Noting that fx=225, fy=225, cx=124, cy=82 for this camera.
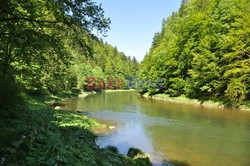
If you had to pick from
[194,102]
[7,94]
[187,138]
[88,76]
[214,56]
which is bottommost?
[187,138]

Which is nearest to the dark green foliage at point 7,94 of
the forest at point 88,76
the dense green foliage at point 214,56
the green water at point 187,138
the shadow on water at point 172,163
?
the forest at point 88,76

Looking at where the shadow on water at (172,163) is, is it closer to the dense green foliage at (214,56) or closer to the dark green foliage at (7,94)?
the dark green foliage at (7,94)

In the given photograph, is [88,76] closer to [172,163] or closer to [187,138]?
[187,138]

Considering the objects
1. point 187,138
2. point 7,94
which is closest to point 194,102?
point 187,138

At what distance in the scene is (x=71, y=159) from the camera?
547 centimetres

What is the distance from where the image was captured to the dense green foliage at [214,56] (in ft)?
99.8

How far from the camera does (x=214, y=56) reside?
113ft

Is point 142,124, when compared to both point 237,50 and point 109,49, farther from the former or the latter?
point 109,49

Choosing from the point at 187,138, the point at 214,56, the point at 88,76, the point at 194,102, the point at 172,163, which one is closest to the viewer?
the point at 172,163

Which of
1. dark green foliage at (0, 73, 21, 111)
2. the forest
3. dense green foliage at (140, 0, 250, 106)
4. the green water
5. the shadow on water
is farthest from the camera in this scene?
dense green foliage at (140, 0, 250, 106)

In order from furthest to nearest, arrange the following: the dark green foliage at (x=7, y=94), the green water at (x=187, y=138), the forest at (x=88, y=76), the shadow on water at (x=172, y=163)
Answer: the green water at (x=187, y=138)
the shadow on water at (x=172, y=163)
the dark green foliage at (x=7, y=94)
the forest at (x=88, y=76)

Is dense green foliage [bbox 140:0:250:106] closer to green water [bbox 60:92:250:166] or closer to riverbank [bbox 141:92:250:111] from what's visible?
riverbank [bbox 141:92:250:111]

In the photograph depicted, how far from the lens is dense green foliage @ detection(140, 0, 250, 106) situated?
30.4 m

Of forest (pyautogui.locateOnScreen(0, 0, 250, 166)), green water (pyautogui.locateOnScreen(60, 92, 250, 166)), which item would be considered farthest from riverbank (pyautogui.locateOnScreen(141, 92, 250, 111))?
green water (pyautogui.locateOnScreen(60, 92, 250, 166))
